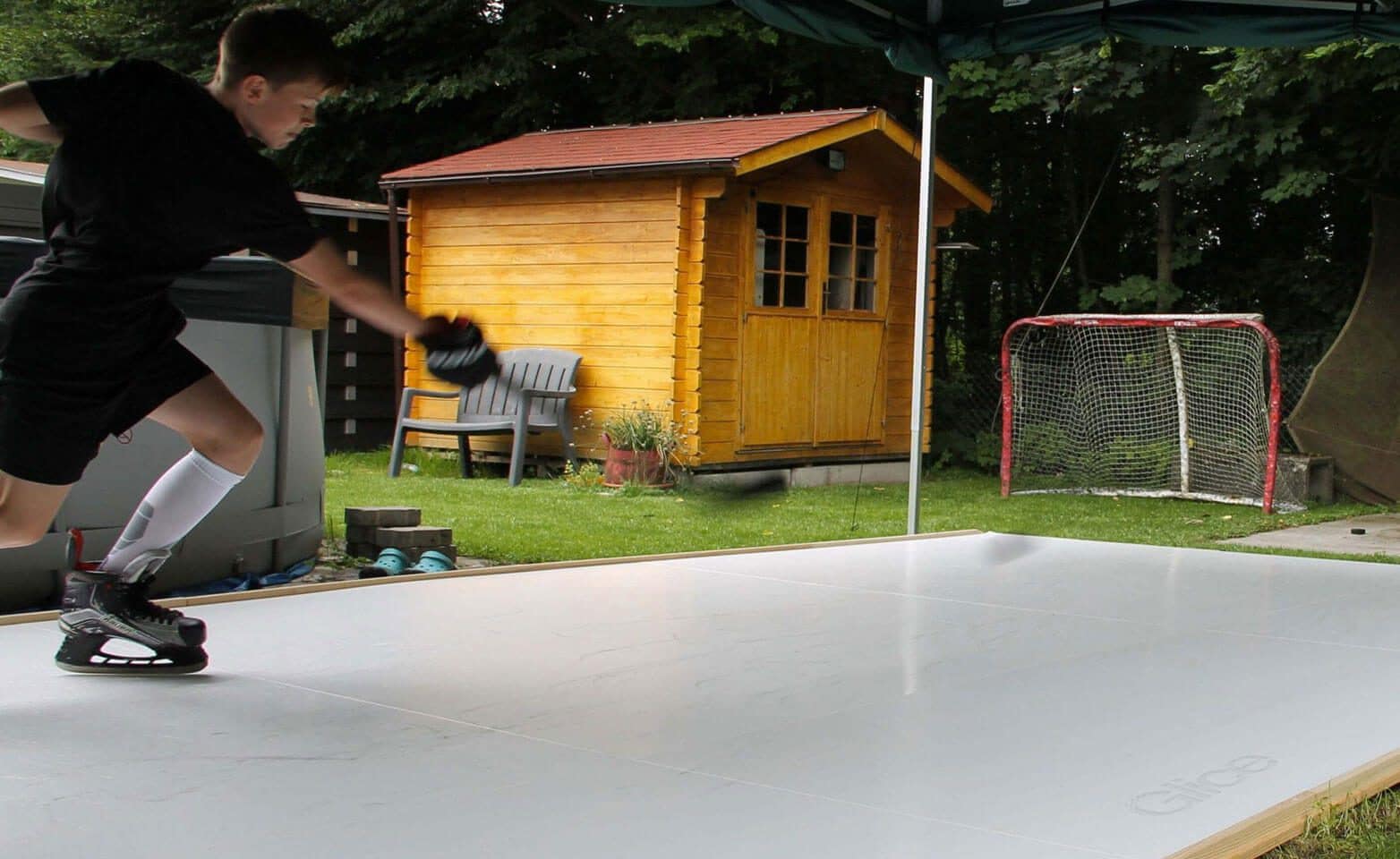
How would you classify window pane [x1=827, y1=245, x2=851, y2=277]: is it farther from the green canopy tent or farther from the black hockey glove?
the black hockey glove

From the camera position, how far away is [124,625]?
310 cm

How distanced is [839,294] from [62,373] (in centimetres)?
963

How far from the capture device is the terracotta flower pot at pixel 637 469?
10.5 m

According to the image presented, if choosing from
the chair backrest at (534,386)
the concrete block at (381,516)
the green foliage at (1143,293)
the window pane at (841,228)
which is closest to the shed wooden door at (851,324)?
the window pane at (841,228)

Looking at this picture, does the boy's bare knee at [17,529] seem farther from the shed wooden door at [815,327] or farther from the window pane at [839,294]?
the window pane at [839,294]

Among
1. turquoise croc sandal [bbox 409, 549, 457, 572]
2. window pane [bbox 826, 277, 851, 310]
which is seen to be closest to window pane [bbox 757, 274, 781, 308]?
window pane [bbox 826, 277, 851, 310]

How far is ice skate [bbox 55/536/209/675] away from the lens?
310cm

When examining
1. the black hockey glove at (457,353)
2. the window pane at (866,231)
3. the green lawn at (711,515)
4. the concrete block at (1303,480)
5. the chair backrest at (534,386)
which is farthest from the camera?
the window pane at (866,231)

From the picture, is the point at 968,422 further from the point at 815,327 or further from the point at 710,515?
the point at 710,515

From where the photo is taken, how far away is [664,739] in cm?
271

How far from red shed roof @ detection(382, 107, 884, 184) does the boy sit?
7.79 meters

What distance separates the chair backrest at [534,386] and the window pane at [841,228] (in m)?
2.31

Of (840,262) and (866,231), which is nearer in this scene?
(840,262)

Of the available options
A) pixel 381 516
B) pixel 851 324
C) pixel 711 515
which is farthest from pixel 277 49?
pixel 851 324
